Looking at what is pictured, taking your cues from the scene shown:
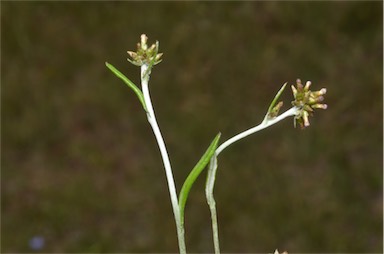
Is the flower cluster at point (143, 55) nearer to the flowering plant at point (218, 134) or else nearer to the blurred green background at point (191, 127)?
the flowering plant at point (218, 134)

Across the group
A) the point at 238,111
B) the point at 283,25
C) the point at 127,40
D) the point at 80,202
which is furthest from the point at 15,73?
the point at 283,25

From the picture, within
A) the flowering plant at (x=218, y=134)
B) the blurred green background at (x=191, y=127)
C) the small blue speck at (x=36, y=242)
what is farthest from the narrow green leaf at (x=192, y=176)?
the small blue speck at (x=36, y=242)

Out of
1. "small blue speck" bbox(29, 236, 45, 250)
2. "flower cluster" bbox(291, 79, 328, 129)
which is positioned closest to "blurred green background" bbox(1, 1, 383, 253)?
"small blue speck" bbox(29, 236, 45, 250)

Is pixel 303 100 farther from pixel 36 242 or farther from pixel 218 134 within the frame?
pixel 36 242

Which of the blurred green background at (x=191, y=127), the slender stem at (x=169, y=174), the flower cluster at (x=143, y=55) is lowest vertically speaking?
the slender stem at (x=169, y=174)

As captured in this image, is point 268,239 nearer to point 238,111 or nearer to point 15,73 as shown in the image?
point 238,111

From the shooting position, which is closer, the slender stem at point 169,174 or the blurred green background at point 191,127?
the slender stem at point 169,174

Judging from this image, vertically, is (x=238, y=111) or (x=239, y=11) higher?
(x=239, y=11)

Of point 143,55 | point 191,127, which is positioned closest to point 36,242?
point 191,127
